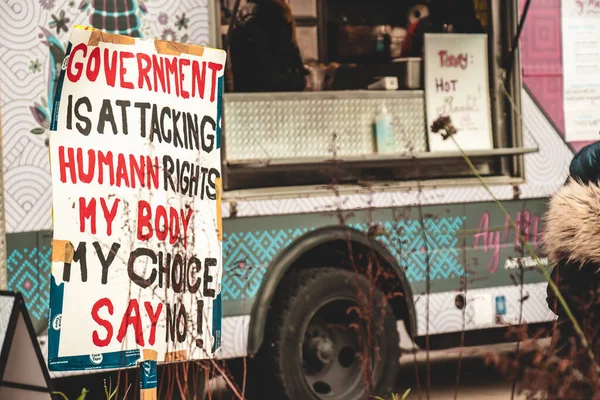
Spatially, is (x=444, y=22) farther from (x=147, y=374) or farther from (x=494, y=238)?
(x=147, y=374)

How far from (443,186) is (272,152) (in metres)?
1.10

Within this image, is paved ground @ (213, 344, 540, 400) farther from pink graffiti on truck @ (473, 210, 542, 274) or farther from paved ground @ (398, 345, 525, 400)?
pink graffiti on truck @ (473, 210, 542, 274)

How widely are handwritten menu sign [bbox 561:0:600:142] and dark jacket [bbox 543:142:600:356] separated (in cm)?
331

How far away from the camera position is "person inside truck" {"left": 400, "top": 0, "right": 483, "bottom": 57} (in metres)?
7.31

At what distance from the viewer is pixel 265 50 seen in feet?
21.8

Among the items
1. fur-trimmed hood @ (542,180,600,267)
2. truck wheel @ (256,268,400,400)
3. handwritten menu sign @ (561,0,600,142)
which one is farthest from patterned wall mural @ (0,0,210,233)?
handwritten menu sign @ (561,0,600,142)

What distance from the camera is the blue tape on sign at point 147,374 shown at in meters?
4.21

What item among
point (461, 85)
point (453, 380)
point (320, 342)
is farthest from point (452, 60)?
point (453, 380)

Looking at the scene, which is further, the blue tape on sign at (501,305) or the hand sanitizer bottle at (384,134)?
the blue tape on sign at (501,305)

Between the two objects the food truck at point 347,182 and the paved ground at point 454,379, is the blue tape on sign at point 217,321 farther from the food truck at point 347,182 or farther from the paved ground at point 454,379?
the paved ground at point 454,379

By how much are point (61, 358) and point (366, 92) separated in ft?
11.3

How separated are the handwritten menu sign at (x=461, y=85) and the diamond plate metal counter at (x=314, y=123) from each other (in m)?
0.14

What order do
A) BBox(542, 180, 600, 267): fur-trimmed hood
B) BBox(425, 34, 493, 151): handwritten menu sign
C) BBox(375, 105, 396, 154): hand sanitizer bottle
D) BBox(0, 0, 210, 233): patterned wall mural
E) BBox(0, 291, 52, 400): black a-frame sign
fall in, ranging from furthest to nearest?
BBox(425, 34, 493, 151): handwritten menu sign
BBox(375, 105, 396, 154): hand sanitizer bottle
BBox(0, 0, 210, 233): patterned wall mural
BBox(0, 291, 52, 400): black a-frame sign
BBox(542, 180, 600, 267): fur-trimmed hood

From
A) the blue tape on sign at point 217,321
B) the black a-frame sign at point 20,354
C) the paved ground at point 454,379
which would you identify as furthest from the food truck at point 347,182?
the blue tape on sign at point 217,321
